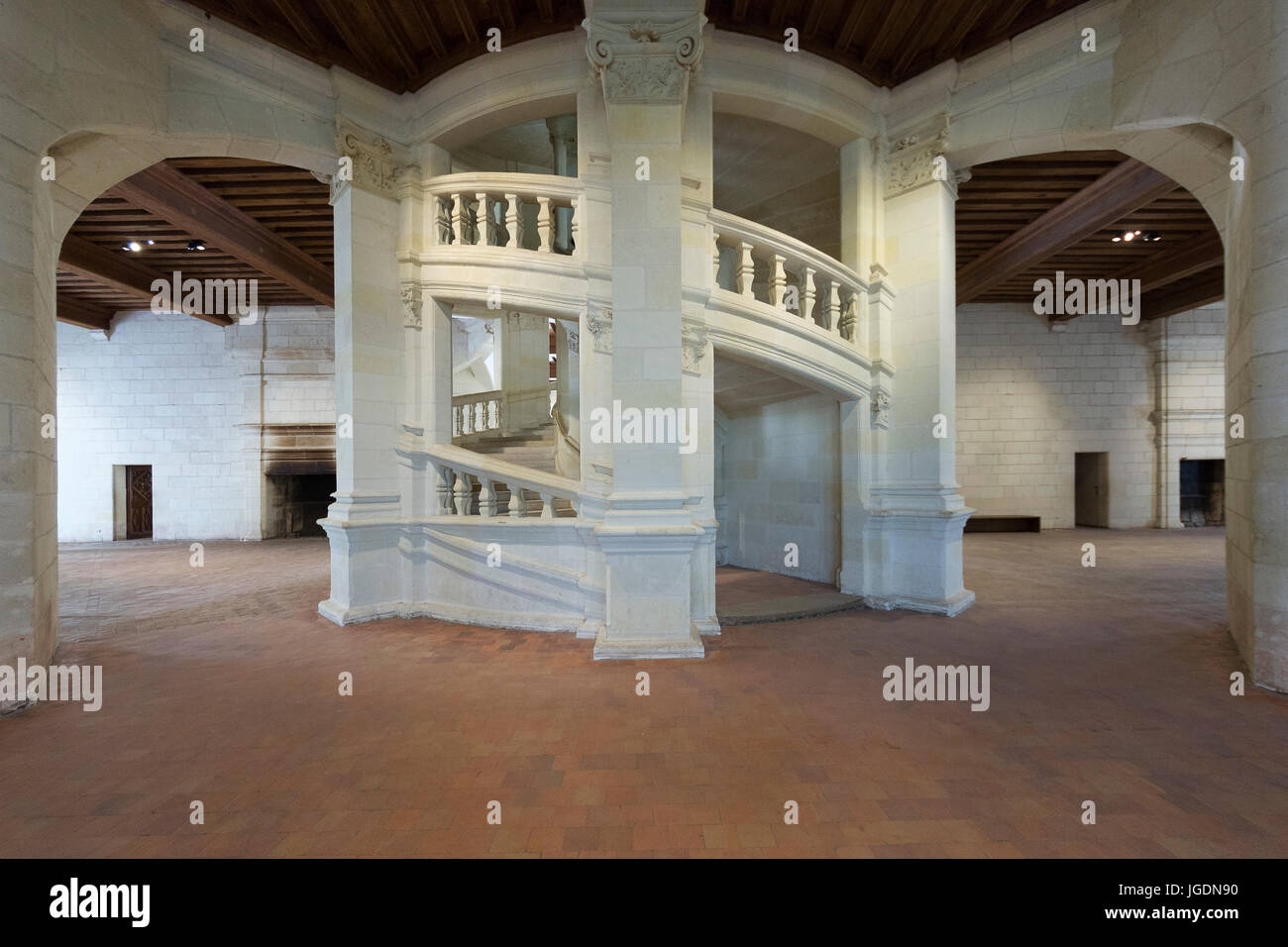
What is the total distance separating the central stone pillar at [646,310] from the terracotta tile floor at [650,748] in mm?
635

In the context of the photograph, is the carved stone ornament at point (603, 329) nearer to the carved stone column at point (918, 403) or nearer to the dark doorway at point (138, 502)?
the carved stone column at point (918, 403)

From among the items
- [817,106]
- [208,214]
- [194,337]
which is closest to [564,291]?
[817,106]

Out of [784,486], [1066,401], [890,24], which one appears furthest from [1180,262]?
[784,486]

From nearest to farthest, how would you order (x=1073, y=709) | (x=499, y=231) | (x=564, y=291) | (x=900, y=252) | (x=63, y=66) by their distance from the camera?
1. (x=1073, y=709)
2. (x=63, y=66)
3. (x=564, y=291)
4. (x=900, y=252)
5. (x=499, y=231)

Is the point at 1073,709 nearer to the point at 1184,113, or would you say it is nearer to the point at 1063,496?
the point at 1184,113

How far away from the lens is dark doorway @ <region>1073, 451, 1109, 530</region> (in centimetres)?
1487

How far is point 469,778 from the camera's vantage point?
9.48ft

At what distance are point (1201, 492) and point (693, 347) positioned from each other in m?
19.0

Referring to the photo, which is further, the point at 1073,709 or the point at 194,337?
the point at 194,337

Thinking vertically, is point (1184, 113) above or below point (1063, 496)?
above

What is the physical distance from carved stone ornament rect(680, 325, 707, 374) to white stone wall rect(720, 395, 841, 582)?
100 inches

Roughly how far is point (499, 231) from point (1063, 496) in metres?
15.0

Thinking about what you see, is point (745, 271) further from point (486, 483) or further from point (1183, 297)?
point (1183, 297)

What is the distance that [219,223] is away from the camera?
27.3 ft
